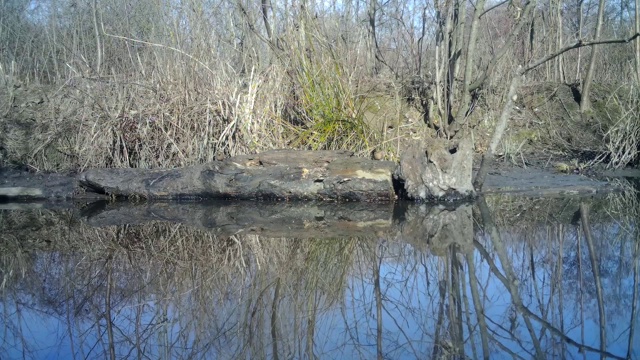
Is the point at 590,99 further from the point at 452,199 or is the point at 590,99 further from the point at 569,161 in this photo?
the point at 452,199

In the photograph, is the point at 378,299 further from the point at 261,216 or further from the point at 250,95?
the point at 250,95

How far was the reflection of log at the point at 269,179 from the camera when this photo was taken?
8023 millimetres

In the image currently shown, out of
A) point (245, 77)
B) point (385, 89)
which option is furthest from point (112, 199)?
point (385, 89)

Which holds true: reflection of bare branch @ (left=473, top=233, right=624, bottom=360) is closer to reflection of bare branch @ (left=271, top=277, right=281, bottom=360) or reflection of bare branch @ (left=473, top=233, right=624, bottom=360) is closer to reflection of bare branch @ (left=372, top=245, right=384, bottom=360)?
reflection of bare branch @ (left=372, top=245, right=384, bottom=360)

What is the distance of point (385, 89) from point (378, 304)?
328 inches

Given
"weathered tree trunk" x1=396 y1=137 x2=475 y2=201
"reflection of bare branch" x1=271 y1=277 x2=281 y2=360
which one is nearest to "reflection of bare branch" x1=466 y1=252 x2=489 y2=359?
"reflection of bare branch" x1=271 y1=277 x2=281 y2=360

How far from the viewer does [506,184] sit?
361 inches

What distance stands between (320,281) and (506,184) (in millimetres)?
5405

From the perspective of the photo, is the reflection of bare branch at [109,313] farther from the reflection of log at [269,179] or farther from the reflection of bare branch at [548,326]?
the reflection of log at [269,179]

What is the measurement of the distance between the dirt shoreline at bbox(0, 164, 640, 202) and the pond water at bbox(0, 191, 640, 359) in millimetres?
1380

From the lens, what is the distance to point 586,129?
11719 mm

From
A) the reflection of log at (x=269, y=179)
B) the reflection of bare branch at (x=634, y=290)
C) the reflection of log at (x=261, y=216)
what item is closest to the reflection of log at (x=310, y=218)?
the reflection of log at (x=261, y=216)

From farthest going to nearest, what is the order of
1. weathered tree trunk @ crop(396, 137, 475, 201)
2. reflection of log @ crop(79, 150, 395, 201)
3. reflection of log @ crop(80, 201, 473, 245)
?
reflection of log @ crop(79, 150, 395, 201) → weathered tree trunk @ crop(396, 137, 475, 201) → reflection of log @ crop(80, 201, 473, 245)

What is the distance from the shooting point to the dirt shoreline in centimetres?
873
